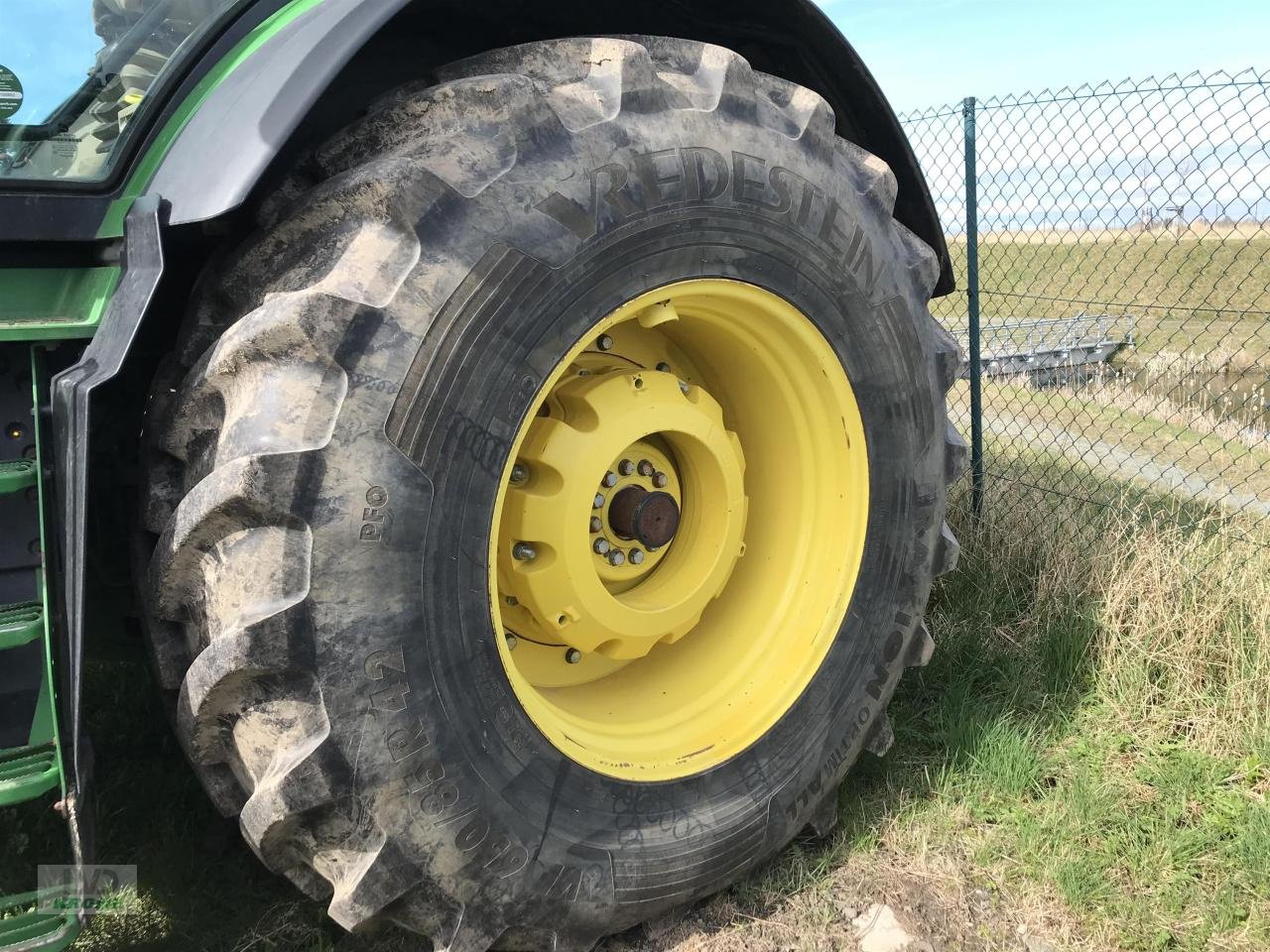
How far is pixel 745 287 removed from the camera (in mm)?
2066

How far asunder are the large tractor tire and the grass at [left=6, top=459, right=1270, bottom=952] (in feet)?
0.72

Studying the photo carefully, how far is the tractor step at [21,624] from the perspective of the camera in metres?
1.55

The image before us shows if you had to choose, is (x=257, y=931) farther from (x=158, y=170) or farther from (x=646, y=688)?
(x=158, y=170)

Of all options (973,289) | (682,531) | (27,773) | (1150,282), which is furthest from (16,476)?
(1150,282)

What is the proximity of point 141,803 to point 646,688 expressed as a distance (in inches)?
52.5

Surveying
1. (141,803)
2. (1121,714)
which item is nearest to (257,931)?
(141,803)

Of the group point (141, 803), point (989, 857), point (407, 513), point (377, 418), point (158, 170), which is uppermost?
point (158, 170)

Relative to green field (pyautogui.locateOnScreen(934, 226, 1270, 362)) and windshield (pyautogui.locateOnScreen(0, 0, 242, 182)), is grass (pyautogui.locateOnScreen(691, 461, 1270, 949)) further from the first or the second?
windshield (pyautogui.locateOnScreen(0, 0, 242, 182))

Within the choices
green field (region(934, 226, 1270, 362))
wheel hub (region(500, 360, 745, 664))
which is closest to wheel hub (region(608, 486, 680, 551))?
wheel hub (region(500, 360, 745, 664))

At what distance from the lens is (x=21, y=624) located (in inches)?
61.8

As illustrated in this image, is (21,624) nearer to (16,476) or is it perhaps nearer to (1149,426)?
(16,476)

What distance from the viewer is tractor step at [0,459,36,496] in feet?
5.12

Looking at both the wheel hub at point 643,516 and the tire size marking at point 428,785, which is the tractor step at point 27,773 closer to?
the tire size marking at point 428,785

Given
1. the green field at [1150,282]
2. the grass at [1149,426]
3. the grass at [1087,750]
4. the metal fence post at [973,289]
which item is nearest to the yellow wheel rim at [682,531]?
the grass at [1087,750]
